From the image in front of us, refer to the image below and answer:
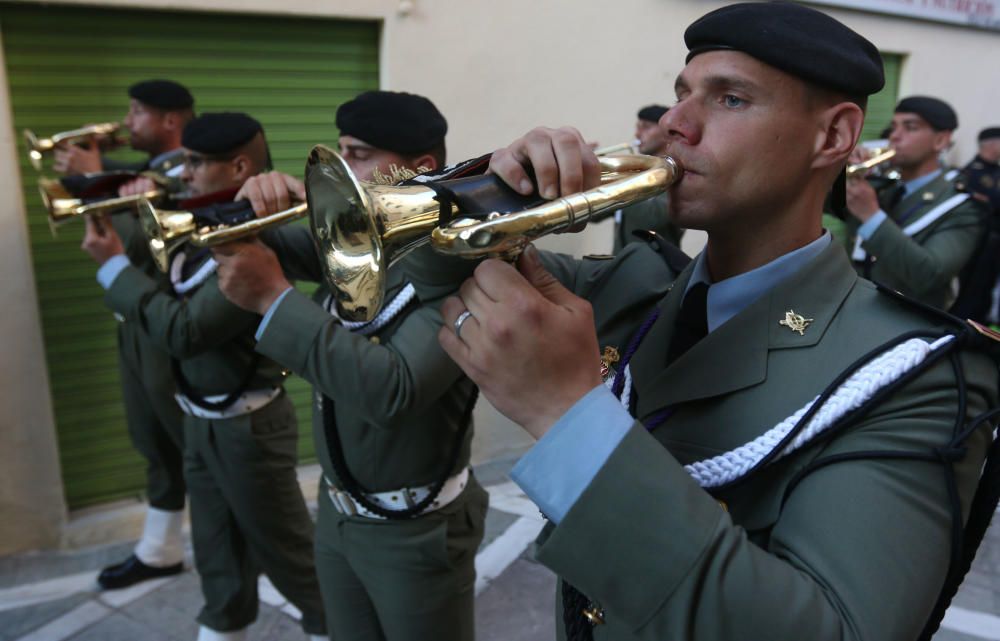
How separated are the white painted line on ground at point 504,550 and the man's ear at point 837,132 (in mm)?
2766

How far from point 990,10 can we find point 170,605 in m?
8.73

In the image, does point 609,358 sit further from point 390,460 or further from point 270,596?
point 270,596

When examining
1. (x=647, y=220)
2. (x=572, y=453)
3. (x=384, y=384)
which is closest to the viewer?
(x=572, y=453)

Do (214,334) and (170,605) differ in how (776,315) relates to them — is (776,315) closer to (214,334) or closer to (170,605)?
(214,334)

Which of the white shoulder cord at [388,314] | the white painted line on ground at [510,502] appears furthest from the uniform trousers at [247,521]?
the white painted line on ground at [510,502]

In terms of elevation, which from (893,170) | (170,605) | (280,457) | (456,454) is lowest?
(170,605)

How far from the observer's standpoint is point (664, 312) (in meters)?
1.38

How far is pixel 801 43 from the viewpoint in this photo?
1.11 m

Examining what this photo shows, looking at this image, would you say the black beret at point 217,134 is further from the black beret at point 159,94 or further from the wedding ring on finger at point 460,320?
the wedding ring on finger at point 460,320

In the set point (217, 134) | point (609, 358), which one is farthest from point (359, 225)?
point (217, 134)

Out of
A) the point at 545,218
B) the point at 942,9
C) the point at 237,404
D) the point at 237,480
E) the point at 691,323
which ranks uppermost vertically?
the point at 942,9

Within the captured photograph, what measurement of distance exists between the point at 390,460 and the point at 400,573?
0.32m

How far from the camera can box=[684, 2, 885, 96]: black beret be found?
1111 mm

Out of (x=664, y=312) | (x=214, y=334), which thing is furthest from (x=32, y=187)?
(x=664, y=312)
